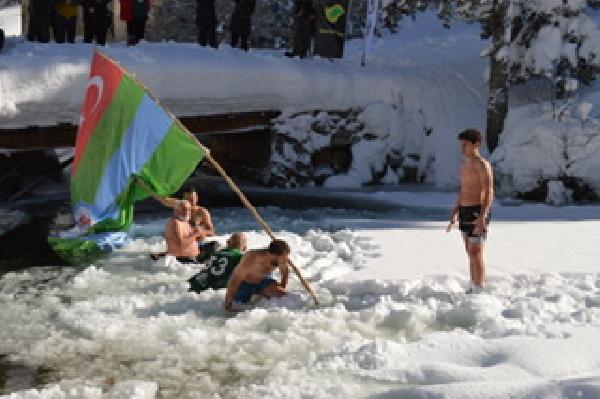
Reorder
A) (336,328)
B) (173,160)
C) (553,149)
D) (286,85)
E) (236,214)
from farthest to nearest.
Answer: (286,85) < (553,149) < (236,214) < (173,160) < (336,328)

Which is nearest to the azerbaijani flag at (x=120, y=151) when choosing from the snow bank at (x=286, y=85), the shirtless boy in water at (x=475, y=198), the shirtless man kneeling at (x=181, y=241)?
the shirtless man kneeling at (x=181, y=241)

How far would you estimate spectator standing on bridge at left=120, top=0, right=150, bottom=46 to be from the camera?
46.5 feet

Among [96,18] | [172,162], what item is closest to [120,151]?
[172,162]

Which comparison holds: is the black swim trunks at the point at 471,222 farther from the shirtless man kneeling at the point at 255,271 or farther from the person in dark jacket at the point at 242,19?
the person in dark jacket at the point at 242,19

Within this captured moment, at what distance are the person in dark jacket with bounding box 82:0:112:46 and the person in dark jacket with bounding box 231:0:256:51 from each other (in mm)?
2933

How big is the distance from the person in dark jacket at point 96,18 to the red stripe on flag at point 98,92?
560 centimetres

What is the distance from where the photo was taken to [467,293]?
22.9 ft

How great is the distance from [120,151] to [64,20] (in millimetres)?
6986

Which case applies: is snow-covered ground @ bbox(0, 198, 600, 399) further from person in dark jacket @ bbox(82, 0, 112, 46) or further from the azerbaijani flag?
person in dark jacket @ bbox(82, 0, 112, 46)

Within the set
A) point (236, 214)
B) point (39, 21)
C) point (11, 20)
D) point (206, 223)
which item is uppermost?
point (39, 21)

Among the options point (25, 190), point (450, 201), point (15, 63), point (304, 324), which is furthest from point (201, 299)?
point (25, 190)

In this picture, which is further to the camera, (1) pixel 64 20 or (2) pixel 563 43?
(1) pixel 64 20

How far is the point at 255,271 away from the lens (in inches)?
271

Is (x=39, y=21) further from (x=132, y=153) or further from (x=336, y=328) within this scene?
(x=336, y=328)
